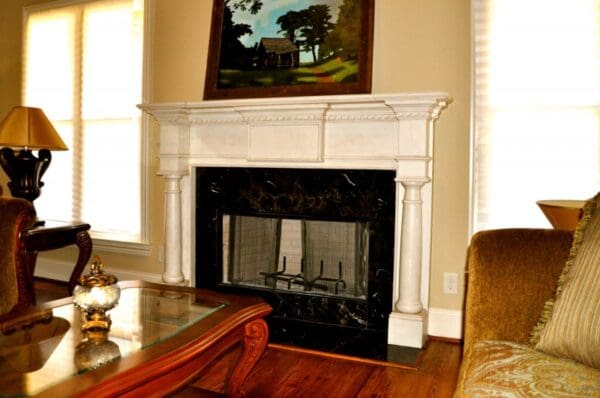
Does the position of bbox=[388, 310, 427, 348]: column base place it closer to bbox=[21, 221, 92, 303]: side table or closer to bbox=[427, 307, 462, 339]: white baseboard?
bbox=[427, 307, 462, 339]: white baseboard

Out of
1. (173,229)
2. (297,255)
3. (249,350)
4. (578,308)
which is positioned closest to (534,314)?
(578,308)

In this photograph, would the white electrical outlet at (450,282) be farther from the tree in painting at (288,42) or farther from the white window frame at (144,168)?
the white window frame at (144,168)

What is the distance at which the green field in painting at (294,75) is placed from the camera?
2.73m

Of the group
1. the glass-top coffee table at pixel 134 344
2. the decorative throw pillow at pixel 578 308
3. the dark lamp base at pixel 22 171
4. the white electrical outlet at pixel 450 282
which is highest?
the dark lamp base at pixel 22 171

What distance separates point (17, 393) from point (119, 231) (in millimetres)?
2777

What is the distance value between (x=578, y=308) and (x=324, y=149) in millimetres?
1846

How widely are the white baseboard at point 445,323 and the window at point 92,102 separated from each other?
2.13 meters

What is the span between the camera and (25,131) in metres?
2.97

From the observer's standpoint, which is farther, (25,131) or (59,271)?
(59,271)

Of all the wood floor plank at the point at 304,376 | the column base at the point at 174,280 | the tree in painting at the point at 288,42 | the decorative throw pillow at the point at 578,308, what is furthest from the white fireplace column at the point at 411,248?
the column base at the point at 174,280

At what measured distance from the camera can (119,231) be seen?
144 inches

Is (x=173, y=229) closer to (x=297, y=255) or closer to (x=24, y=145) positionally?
(x=297, y=255)

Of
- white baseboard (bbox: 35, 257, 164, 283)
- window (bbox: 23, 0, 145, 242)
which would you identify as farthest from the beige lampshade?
white baseboard (bbox: 35, 257, 164, 283)

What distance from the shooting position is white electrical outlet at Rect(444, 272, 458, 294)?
8.79 feet
